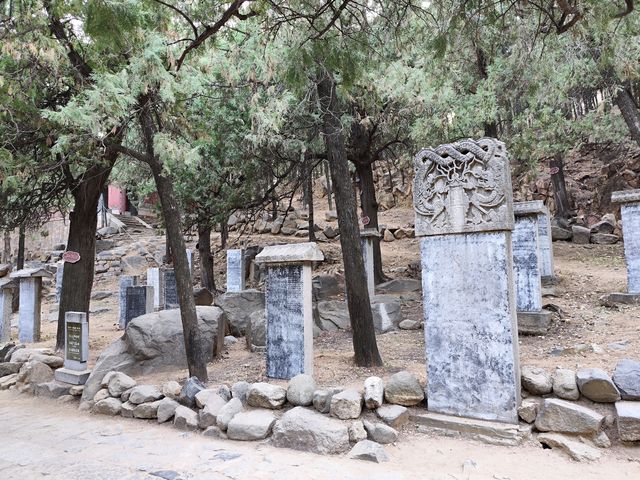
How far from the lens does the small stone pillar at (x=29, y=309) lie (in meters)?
11.0

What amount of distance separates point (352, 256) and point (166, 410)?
11.0 ft

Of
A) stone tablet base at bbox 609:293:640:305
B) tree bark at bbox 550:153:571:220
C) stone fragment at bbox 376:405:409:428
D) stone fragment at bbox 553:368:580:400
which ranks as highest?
tree bark at bbox 550:153:571:220

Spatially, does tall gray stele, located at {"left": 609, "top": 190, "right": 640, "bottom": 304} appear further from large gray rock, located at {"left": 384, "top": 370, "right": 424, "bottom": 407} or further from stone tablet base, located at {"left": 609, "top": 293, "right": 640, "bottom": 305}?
large gray rock, located at {"left": 384, "top": 370, "right": 424, "bottom": 407}

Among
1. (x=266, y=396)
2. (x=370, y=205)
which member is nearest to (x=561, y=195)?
(x=370, y=205)

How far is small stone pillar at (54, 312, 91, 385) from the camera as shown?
696 centimetres

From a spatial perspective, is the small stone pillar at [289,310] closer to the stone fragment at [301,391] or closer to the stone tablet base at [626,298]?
the stone fragment at [301,391]

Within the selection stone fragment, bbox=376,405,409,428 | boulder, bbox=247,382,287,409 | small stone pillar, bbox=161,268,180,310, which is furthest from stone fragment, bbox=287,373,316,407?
small stone pillar, bbox=161,268,180,310

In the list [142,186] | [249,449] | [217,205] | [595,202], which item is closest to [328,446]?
[249,449]

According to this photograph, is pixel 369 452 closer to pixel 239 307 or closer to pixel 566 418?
pixel 566 418

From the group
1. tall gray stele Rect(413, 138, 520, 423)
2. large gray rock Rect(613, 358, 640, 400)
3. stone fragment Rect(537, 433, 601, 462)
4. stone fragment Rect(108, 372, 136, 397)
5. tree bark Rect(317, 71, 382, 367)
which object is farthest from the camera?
tree bark Rect(317, 71, 382, 367)

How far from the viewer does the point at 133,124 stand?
300 inches

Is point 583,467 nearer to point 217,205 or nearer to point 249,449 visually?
point 249,449

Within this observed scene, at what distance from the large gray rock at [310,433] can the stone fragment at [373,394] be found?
0.39 metres

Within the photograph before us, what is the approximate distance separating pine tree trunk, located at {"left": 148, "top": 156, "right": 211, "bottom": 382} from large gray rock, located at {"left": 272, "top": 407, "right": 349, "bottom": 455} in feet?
6.93
